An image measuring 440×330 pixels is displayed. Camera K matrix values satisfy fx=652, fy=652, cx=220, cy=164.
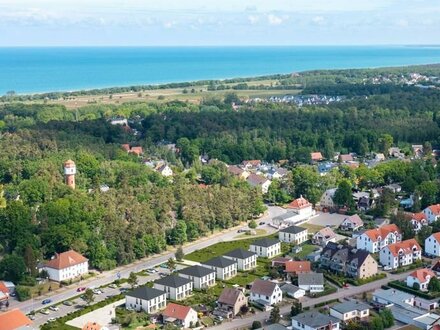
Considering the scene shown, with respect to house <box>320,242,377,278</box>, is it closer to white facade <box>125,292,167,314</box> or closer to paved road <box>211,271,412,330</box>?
paved road <box>211,271,412,330</box>

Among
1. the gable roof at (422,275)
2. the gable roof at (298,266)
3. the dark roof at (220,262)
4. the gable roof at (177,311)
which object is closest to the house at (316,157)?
the gable roof at (298,266)

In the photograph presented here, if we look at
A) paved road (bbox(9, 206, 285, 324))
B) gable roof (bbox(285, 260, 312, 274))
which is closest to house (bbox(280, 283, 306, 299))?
gable roof (bbox(285, 260, 312, 274))

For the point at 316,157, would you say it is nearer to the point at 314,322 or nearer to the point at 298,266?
the point at 298,266

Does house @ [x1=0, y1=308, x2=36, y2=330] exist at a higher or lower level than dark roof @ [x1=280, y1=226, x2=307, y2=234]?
higher

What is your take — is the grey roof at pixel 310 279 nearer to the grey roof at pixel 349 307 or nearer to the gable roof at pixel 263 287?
the gable roof at pixel 263 287

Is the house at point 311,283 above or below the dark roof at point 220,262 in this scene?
below

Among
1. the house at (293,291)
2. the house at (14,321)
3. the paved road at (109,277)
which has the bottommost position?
the house at (293,291)
